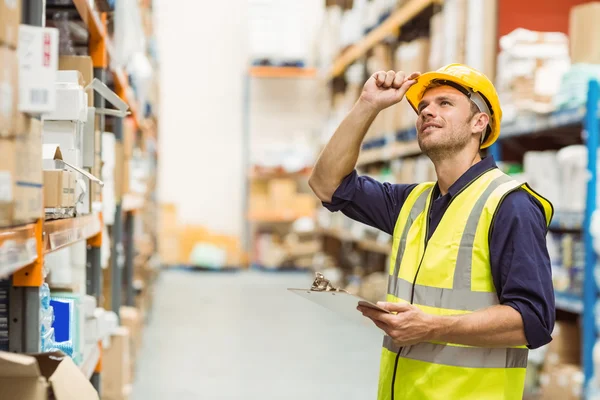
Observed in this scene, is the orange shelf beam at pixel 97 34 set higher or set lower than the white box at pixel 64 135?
higher

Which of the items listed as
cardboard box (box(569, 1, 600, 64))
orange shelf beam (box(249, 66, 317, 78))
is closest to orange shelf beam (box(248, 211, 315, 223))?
orange shelf beam (box(249, 66, 317, 78))

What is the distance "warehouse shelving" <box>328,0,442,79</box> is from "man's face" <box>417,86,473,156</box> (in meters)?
4.24

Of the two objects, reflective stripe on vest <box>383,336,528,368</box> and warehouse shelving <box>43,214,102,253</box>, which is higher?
warehouse shelving <box>43,214,102,253</box>

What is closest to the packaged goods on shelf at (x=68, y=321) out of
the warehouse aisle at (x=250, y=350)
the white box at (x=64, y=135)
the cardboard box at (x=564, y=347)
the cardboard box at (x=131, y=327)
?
the white box at (x=64, y=135)

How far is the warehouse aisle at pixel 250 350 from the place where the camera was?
5.18 meters

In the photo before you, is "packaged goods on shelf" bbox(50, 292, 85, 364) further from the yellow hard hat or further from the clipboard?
the yellow hard hat

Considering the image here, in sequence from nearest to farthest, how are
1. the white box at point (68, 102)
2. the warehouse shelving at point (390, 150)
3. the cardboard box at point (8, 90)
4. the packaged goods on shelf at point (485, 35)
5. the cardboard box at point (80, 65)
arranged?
1. the cardboard box at point (8, 90)
2. the white box at point (68, 102)
3. the cardboard box at point (80, 65)
4. the packaged goods on shelf at point (485, 35)
5. the warehouse shelving at point (390, 150)

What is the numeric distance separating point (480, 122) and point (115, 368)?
2.59m

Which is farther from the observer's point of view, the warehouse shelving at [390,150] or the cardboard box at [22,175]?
the warehouse shelving at [390,150]

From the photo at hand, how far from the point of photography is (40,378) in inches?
65.5

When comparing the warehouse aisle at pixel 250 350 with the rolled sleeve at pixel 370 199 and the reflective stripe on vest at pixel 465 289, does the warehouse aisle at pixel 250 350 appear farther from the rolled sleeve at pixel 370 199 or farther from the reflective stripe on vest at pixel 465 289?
the reflective stripe on vest at pixel 465 289

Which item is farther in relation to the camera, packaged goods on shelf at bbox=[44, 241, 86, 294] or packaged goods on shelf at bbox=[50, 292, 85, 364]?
packaged goods on shelf at bbox=[44, 241, 86, 294]

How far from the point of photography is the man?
2.16 m

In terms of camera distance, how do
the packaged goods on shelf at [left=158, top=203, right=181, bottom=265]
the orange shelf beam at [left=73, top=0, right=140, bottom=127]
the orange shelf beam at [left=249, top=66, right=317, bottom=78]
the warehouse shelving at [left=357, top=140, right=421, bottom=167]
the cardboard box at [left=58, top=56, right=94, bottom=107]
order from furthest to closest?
the orange shelf beam at [left=249, top=66, right=317, bottom=78] → the packaged goods on shelf at [left=158, top=203, right=181, bottom=265] → the warehouse shelving at [left=357, top=140, right=421, bottom=167] → the cardboard box at [left=58, top=56, right=94, bottom=107] → the orange shelf beam at [left=73, top=0, right=140, bottom=127]
